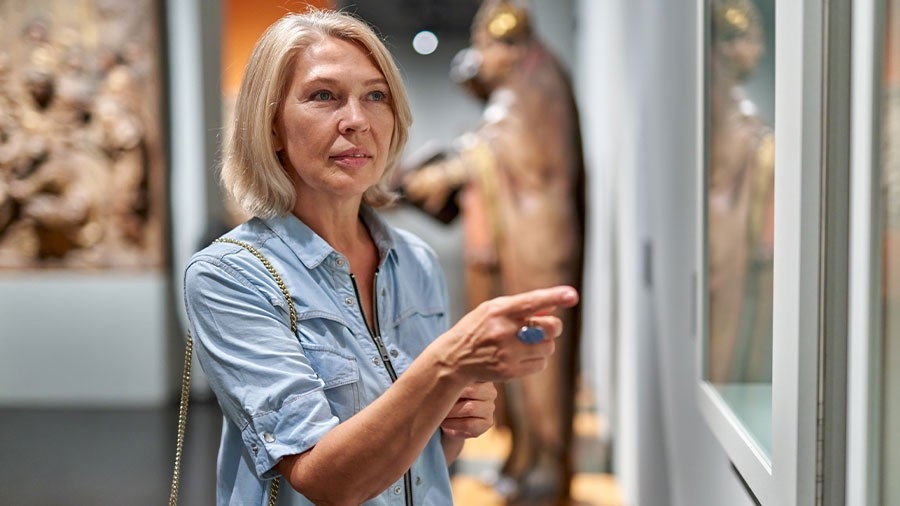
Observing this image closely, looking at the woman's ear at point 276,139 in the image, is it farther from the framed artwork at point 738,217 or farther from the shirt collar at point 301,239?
the framed artwork at point 738,217

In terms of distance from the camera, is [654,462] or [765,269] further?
[654,462]

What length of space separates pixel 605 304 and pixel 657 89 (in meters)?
2.38

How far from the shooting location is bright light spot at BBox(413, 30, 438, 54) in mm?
6410

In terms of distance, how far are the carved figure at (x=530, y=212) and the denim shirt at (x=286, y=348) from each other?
219 cm

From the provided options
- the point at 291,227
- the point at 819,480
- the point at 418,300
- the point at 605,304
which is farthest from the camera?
the point at 605,304

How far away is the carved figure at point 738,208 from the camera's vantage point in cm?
143

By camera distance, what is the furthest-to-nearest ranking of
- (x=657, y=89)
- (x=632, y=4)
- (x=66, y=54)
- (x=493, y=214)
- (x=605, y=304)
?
(x=66, y=54)
(x=605, y=304)
(x=493, y=214)
(x=632, y=4)
(x=657, y=89)

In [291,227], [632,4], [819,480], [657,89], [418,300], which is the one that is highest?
[632,4]

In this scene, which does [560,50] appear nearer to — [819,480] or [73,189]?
[73,189]

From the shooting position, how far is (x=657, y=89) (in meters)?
2.37

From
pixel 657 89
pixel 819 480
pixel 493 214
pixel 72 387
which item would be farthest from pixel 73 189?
pixel 819 480

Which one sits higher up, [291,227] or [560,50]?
[560,50]

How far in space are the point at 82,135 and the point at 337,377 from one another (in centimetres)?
465

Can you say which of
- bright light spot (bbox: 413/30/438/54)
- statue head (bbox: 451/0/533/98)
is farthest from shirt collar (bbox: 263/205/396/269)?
bright light spot (bbox: 413/30/438/54)
